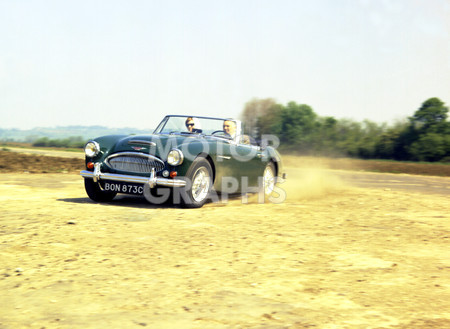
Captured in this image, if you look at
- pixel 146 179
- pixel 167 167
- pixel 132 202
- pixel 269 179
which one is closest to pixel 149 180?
pixel 146 179

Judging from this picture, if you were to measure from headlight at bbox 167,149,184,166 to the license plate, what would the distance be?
1.76ft

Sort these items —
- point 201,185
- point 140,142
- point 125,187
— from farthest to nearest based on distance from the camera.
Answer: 1. point 201,185
2. point 140,142
3. point 125,187

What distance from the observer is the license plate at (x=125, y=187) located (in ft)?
23.6

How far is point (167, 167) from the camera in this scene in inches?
280

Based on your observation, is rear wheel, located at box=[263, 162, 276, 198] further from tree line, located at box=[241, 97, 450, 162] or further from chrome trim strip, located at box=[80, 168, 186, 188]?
tree line, located at box=[241, 97, 450, 162]

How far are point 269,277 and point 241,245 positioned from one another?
109 centimetres

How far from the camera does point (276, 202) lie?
29.5ft

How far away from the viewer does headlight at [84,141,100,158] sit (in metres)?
7.60

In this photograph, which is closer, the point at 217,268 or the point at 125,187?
the point at 217,268

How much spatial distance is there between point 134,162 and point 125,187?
0.37m

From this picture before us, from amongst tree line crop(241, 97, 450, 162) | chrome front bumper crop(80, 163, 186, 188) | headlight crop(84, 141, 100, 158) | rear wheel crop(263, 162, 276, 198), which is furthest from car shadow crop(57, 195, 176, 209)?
tree line crop(241, 97, 450, 162)

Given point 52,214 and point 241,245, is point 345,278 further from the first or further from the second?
point 52,214

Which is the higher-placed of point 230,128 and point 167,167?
point 230,128

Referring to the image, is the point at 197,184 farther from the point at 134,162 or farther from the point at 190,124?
the point at 190,124
